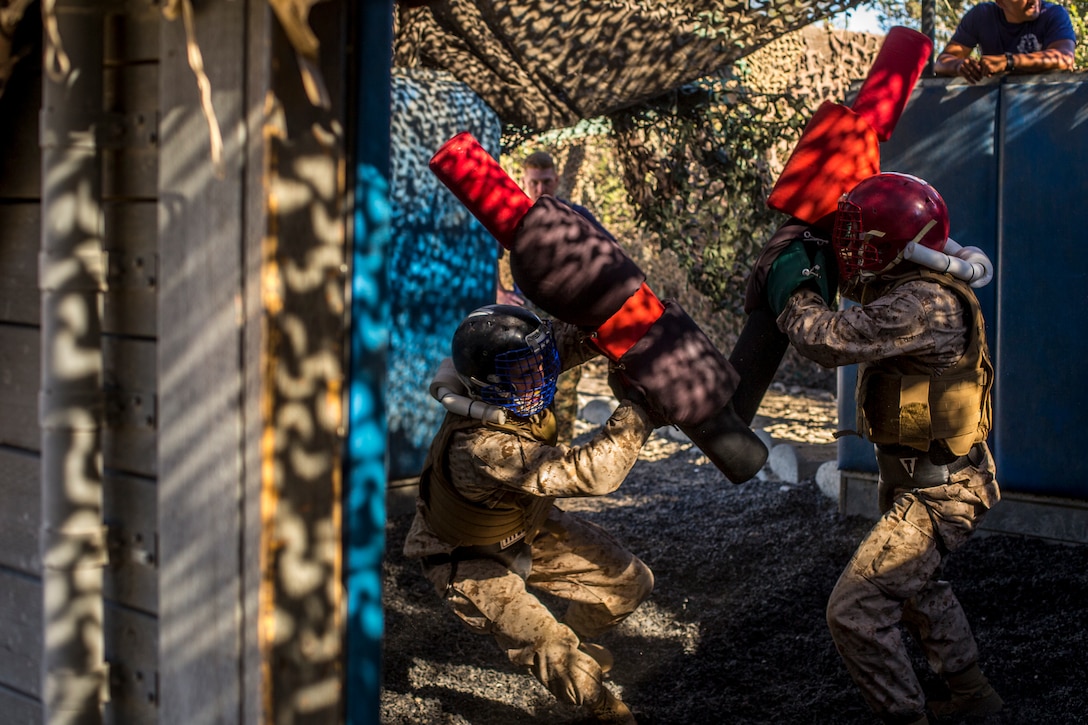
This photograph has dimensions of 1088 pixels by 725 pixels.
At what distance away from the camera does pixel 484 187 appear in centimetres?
327

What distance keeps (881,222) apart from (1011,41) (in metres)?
3.15

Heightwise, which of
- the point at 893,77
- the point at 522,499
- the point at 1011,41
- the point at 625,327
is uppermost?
the point at 1011,41

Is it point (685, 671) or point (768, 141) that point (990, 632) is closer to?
point (685, 671)

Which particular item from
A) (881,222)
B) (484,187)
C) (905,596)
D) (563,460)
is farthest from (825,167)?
(905,596)

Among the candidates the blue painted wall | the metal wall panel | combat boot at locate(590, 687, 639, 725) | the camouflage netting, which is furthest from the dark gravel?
the camouflage netting

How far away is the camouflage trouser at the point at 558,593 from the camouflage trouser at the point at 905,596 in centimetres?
75

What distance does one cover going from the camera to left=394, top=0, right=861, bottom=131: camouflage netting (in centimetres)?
670

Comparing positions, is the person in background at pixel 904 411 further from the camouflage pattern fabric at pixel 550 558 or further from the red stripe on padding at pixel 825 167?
the camouflage pattern fabric at pixel 550 558

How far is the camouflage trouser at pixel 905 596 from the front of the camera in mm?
3512

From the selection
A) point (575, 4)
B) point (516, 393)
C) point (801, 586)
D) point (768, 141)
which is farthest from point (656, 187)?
point (516, 393)

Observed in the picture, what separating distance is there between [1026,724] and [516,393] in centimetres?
200

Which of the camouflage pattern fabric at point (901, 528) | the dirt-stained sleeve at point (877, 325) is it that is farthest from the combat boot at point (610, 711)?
the dirt-stained sleeve at point (877, 325)

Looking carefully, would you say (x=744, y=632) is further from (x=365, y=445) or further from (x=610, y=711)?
(x=365, y=445)

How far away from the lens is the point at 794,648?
4.45m
